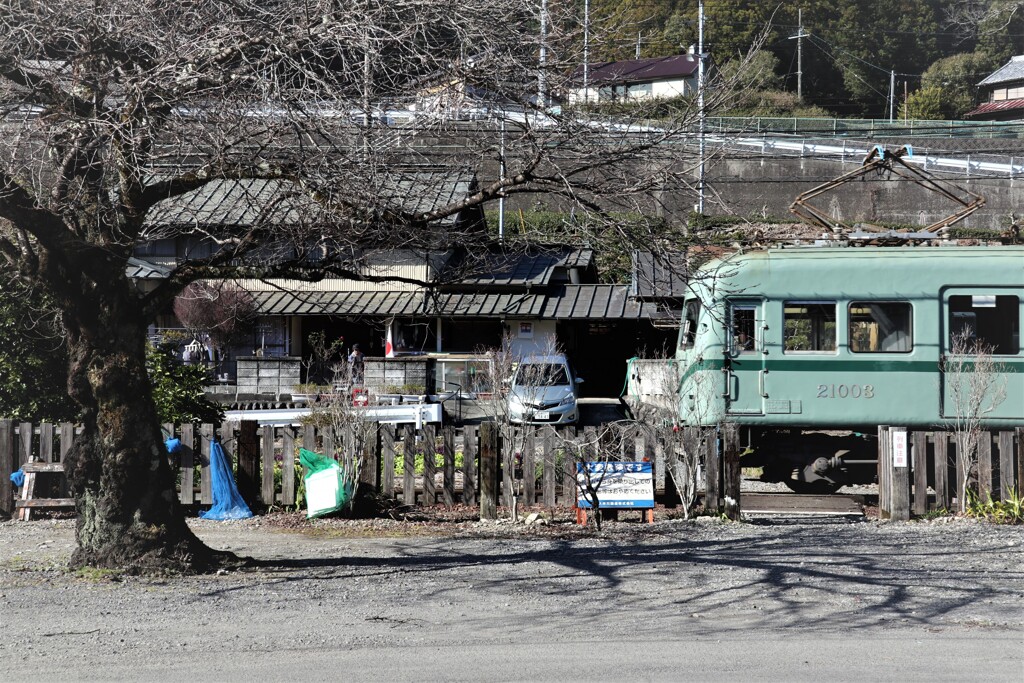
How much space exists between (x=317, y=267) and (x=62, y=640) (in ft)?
10.9

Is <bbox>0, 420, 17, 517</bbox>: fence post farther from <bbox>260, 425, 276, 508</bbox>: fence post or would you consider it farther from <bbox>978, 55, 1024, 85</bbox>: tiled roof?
<bbox>978, 55, 1024, 85</bbox>: tiled roof

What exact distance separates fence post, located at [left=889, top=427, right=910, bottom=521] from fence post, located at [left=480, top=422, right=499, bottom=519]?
4323 mm

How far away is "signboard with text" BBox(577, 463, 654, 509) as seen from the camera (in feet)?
32.2

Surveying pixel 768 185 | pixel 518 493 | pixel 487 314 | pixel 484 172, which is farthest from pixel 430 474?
pixel 768 185

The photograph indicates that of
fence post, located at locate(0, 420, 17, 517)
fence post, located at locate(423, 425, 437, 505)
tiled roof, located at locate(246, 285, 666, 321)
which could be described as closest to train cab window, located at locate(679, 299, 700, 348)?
fence post, located at locate(423, 425, 437, 505)

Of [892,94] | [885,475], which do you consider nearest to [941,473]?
[885,475]

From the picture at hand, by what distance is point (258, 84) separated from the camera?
22.2ft

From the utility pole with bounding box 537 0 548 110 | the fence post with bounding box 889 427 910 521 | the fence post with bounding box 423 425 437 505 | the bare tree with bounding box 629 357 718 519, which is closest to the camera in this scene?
the utility pole with bounding box 537 0 548 110

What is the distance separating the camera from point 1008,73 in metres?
56.5

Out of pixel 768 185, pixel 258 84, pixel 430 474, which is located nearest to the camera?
pixel 258 84

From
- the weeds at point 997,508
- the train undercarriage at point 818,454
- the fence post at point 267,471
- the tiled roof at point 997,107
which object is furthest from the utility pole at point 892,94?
the fence post at point 267,471

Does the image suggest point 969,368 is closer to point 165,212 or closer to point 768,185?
point 165,212

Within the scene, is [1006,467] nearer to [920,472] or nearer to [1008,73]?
[920,472]

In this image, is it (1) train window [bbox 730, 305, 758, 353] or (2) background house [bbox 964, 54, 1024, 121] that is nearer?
(1) train window [bbox 730, 305, 758, 353]
